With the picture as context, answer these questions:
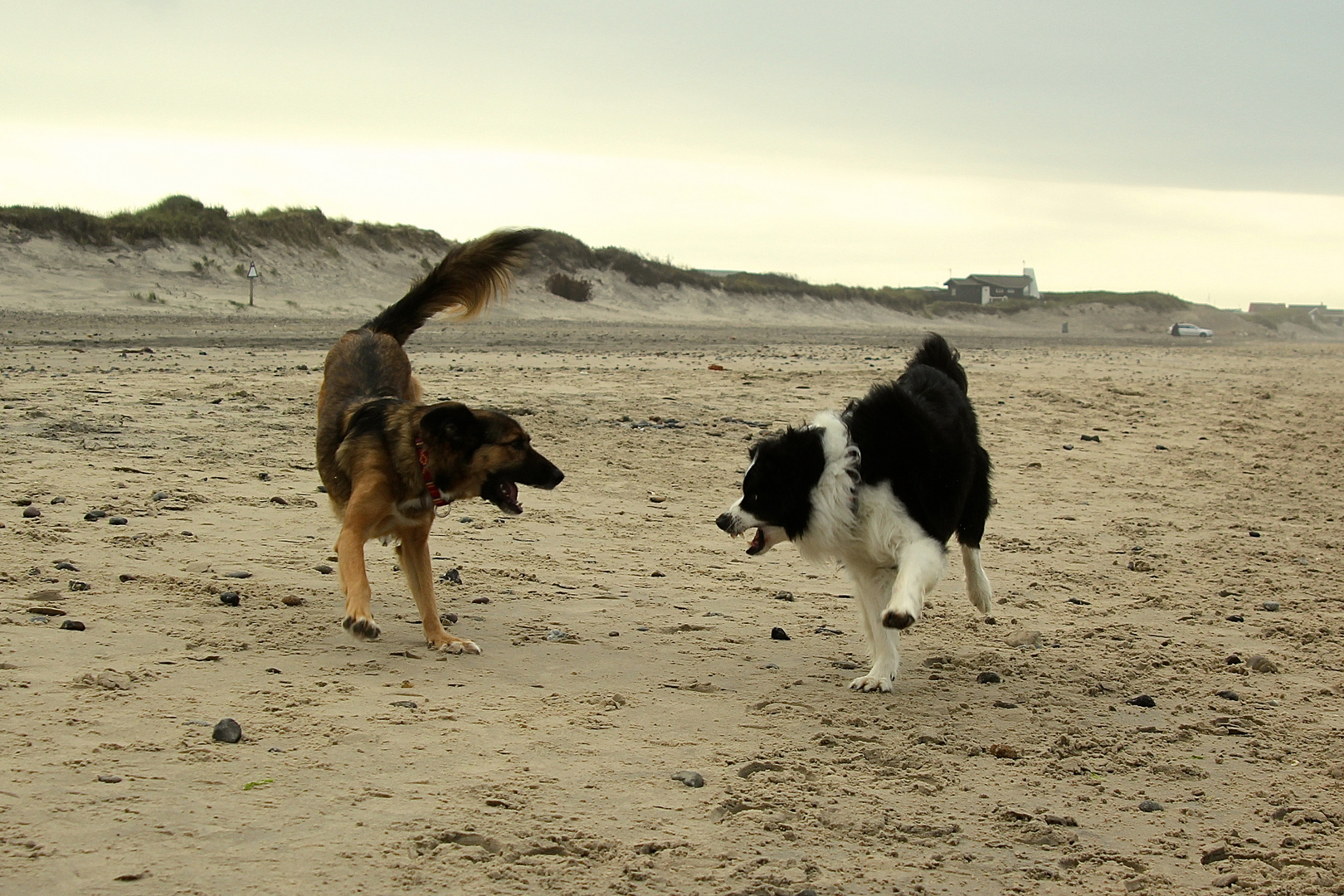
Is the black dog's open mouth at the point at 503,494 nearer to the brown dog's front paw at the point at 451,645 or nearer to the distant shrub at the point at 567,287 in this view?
the brown dog's front paw at the point at 451,645

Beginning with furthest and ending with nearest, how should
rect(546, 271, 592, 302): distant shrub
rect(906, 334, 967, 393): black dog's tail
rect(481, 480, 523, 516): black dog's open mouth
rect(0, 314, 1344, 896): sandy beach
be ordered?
rect(546, 271, 592, 302): distant shrub, rect(906, 334, 967, 393): black dog's tail, rect(481, 480, 523, 516): black dog's open mouth, rect(0, 314, 1344, 896): sandy beach

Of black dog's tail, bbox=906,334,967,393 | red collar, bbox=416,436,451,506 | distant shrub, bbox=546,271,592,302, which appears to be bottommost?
red collar, bbox=416,436,451,506

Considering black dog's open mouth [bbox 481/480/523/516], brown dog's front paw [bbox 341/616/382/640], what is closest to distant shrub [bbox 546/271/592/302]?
black dog's open mouth [bbox 481/480/523/516]

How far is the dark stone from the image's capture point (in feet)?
11.9

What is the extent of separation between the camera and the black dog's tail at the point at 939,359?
6.00 metres

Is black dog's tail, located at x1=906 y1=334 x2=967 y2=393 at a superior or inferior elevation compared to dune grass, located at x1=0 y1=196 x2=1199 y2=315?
inferior

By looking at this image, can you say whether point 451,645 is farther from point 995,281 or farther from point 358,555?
point 995,281

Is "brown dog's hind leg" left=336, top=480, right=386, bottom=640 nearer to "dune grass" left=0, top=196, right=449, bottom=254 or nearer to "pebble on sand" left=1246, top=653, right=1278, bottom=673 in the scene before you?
"pebble on sand" left=1246, top=653, right=1278, bottom=673

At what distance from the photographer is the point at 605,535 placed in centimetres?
711

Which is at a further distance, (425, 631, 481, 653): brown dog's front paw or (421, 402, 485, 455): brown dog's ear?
(421, 402, 485, 455): brown dog's ear

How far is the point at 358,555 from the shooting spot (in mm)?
5074

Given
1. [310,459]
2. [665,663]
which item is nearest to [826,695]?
[665,663]

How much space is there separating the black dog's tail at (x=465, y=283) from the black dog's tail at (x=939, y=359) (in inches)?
98.2

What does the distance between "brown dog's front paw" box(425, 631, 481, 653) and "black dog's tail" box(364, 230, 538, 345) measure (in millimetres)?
2563
